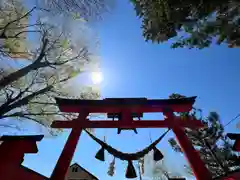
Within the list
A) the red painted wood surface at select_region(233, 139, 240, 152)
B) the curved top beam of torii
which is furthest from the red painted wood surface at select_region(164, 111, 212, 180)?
the red painted wood surface at select_region(233, 139, 240, 152)

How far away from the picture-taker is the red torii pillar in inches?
160

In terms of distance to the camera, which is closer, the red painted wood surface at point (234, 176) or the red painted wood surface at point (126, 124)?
the red painted wood surface at point (234, 176)

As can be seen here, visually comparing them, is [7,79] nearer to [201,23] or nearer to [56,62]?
[56,62]

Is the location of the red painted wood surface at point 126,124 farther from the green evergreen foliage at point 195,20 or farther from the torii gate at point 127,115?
the green evergreen foliage at point 195,20

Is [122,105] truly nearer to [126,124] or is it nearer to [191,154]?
[126,124]

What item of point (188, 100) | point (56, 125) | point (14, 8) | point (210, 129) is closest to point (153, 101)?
point (188, 100)

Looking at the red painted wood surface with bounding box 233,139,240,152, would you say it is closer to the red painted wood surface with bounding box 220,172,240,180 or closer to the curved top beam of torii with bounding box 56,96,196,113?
the red painted wood surface with bounding box 220,172,240,180

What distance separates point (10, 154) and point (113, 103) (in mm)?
3068

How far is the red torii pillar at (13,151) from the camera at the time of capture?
13.4ft

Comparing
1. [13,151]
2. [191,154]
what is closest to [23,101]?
[13,151]

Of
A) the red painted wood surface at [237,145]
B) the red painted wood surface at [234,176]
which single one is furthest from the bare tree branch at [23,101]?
the red painted wood surface at [237,145]

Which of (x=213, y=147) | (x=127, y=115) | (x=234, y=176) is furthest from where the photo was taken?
(x=213, y=147)

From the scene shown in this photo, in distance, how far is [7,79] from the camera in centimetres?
877

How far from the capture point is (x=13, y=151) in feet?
14.5
